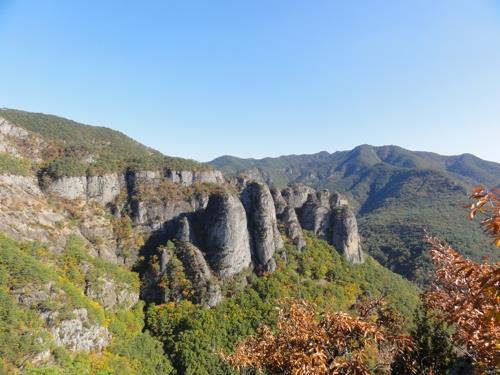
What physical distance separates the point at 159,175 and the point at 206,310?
30.8 m

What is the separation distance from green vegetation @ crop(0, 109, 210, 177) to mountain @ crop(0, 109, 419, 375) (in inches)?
16.5

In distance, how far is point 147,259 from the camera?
206ft

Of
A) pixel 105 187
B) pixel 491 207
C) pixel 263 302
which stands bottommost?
pixel 263 302

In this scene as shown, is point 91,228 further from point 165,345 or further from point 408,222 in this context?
point 408,222

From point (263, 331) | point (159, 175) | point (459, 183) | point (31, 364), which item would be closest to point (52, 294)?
point (31, 364)

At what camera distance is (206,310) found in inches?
2172

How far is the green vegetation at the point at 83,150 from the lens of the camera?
6706cm

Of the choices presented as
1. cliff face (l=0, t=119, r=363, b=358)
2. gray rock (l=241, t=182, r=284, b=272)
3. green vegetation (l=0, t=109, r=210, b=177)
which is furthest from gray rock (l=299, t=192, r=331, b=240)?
green vegetation (l=0, t=109, r=210, b=177)

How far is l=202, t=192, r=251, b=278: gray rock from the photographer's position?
6194 centimetres

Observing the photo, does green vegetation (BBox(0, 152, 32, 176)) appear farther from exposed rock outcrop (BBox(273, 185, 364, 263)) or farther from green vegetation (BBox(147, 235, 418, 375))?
exposed rock outcrop (BBox(273, 185, 364, 263))

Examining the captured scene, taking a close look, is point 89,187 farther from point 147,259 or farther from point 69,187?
point 147,259

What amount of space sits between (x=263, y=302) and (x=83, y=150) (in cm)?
4811

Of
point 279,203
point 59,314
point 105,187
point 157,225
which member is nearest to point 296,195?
point 279,203

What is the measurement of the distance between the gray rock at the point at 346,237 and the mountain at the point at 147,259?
30 cm
